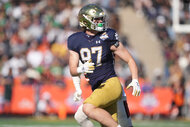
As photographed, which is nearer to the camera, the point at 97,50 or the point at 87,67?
the point at 87,67

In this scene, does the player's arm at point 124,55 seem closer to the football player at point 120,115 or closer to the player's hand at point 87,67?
the football player at point 120,115

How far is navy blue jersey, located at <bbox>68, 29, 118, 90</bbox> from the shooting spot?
5.29m

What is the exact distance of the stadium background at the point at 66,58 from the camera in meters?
12.4

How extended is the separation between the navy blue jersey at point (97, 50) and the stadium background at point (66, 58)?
5.47 m

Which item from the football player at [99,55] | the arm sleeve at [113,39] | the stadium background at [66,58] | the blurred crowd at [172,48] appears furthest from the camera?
the stadium background at [66,58]

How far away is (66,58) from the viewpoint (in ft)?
44.5

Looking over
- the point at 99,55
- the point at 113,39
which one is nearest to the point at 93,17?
the point at 113,39

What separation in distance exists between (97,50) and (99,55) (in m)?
0.06

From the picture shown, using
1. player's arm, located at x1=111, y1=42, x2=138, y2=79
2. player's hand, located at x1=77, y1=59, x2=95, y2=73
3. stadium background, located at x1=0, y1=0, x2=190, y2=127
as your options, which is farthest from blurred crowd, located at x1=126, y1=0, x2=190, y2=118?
player's hand, located at x1=77, y1=59, x2=95, y2=73

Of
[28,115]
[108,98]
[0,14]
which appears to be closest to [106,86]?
[108,98]

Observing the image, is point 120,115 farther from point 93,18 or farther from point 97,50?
point 93,18

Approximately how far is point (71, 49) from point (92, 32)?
329 millimetres

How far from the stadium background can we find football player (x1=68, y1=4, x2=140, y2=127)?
5.46 metres

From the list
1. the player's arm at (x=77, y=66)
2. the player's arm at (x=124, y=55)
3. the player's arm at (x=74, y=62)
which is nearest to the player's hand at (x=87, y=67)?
the player's arm at (x=77, y=66)
